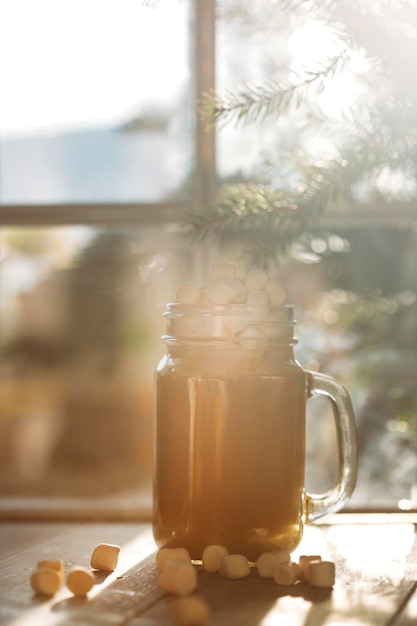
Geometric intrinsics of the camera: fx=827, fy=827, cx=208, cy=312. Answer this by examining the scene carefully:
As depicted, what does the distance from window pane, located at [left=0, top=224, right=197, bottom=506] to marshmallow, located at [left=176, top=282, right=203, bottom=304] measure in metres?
0.57

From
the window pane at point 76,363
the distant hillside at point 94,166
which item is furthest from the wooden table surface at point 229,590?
the distant hillside at point 94,166

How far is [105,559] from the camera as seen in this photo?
0.77m

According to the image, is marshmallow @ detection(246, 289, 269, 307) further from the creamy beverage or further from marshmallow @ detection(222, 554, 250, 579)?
marshmallow @ detection(222, 554, 250, 579)

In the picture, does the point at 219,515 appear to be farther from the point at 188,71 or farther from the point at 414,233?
the point at 188,71

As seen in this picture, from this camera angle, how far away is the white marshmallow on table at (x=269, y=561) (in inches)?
29.0

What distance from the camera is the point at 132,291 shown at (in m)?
1.38

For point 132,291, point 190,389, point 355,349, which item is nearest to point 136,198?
point 132,291

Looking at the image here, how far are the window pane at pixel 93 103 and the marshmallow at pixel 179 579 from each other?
823mm

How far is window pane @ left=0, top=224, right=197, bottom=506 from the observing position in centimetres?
140

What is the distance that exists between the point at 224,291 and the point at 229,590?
272mm

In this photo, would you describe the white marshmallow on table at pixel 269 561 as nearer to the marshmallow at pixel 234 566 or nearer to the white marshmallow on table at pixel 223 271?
the marshmallow at pixel 234 566

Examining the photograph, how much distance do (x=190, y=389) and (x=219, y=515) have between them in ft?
0.40

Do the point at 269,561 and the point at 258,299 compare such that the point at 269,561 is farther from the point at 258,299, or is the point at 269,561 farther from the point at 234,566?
the point at 258,299

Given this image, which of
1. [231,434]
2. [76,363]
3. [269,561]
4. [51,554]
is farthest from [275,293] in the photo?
[76,363]
